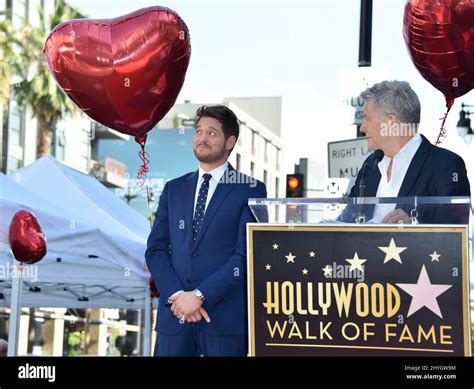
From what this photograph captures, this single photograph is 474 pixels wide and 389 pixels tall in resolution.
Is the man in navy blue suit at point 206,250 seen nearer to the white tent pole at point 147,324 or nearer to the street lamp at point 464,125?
the white tent pole at point 147,324

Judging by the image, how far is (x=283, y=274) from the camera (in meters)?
2.54

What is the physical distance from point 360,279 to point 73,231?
585cm

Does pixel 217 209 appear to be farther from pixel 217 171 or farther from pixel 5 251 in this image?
pixel 5 251

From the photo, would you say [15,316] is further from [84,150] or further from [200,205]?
[84,150]

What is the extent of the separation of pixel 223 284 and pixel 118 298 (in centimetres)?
864

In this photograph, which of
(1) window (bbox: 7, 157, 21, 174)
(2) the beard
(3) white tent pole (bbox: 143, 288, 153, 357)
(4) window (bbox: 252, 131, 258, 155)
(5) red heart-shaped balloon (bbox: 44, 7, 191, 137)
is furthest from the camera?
(4) window (bbox: 252, 131, 258, 155)

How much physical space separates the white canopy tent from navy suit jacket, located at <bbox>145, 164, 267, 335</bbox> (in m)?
3.80

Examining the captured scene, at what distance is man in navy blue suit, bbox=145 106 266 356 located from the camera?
12.2 feet

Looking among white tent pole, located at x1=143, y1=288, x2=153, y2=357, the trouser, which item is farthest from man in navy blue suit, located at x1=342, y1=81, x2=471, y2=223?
white tent pole, located at x1=143, y1=288, x2=153, y2=357

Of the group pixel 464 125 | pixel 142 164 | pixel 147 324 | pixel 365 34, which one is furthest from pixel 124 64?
pixel 464 125

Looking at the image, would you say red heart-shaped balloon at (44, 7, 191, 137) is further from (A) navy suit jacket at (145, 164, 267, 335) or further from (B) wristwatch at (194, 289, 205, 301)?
(B) wristwatch at (194, 289, 205, 301)

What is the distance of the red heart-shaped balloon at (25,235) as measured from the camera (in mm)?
7504

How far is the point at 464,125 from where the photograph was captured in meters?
20.3

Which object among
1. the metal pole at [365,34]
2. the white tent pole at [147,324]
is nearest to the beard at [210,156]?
the metal pole at [365,34]
